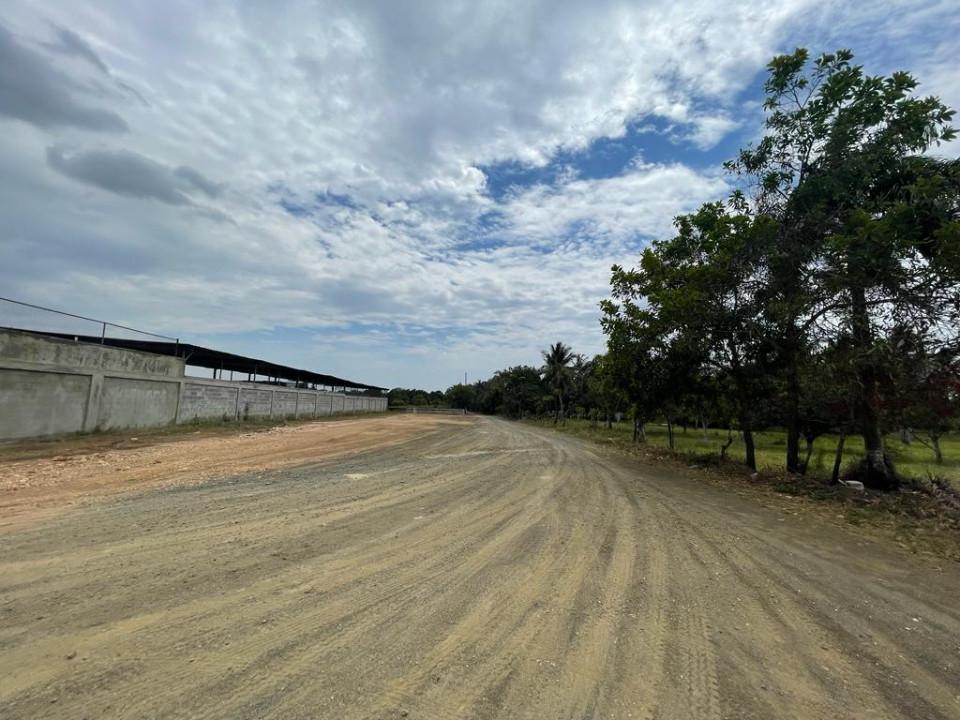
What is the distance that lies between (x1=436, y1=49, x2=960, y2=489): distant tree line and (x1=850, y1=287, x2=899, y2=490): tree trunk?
0.09 ft

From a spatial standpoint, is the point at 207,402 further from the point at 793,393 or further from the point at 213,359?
the point at 793,393

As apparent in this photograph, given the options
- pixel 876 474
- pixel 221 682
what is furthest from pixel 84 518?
pixel 876 474

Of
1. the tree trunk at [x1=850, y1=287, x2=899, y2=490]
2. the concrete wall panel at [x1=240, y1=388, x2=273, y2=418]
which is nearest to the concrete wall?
the concrete wall panel at [x1=240, y1=388, x2=273, y2=418]

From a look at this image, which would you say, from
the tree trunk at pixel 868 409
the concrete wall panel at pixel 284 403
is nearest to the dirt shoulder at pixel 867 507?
the tree trunk at pixel 868 409

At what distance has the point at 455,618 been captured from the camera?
3.46m

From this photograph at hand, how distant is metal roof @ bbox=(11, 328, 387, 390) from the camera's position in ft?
59.1

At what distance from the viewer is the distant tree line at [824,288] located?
8828 millimetres

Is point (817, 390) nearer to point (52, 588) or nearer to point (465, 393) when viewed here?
point (52, 588)

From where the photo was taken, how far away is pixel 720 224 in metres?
11.8

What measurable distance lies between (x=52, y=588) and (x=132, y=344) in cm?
1953

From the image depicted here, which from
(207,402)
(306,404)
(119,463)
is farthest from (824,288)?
(306,404)

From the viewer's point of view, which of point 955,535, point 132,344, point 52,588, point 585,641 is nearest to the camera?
point 585,641

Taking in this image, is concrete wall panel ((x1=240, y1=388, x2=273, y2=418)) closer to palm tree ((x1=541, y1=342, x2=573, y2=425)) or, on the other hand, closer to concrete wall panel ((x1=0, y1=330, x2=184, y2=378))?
concrete wall panel ((x1=0, y1=330, x2=184, y2=378))

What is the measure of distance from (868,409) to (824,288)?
108 inches
